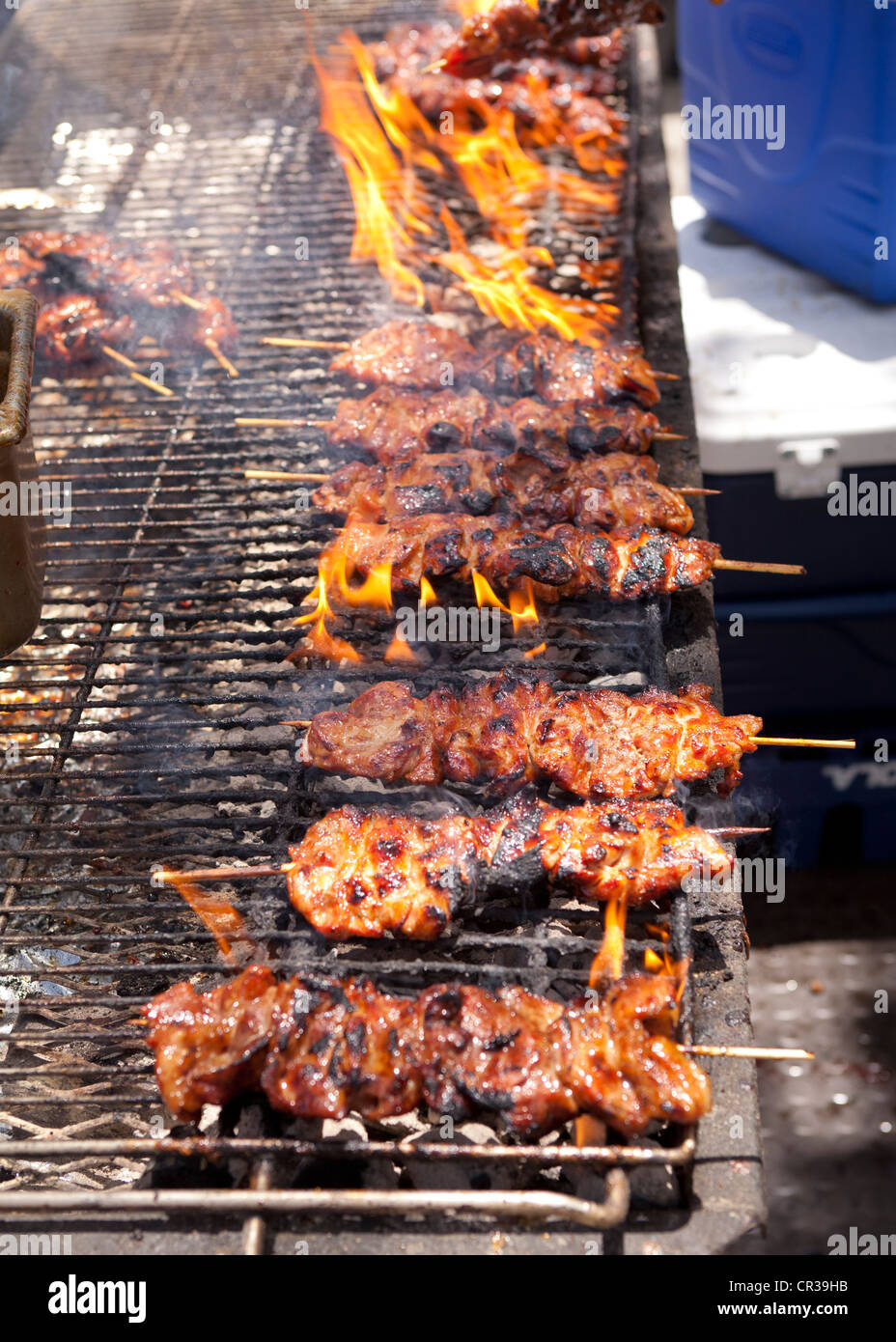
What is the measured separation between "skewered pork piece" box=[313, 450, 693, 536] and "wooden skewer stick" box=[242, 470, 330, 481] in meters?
0.10

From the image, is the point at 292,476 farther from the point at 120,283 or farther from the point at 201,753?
the point at 120,283

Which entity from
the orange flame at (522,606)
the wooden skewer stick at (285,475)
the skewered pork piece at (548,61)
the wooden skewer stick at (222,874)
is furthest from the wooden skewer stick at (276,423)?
the skewered pork piece at (548,61)

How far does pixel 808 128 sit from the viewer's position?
4.78 metres

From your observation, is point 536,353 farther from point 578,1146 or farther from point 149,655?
point 578,1146

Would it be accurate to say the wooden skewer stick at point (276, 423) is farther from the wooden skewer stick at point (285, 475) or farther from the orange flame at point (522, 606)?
the orange flame at point (522, 606)

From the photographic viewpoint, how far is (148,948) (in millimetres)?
3275

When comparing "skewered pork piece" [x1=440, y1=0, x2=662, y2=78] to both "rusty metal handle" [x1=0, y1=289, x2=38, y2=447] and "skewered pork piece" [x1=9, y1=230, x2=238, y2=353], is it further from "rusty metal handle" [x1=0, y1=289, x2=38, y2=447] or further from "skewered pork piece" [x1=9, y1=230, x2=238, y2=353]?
"rusty metal handle" [x1=0, y1=289, x2=38, y2=447]

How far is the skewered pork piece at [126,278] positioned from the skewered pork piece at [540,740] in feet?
8.81

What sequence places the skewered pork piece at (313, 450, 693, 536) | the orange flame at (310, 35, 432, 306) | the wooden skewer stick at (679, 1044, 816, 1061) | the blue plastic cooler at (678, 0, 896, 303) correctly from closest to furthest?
1. the wooden skewer stick at (679, 1044, 816, 1061)
2. the skewered pork piece at (313, 450, 693, 536)
3. the blue plastic cooler at (678, 0, 896, 303)
4. the orange flame at (310, 35, 432, 306)

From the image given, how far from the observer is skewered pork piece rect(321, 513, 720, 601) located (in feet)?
12.3

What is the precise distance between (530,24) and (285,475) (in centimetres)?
321

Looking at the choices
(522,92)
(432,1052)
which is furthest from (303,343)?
(432,1052)

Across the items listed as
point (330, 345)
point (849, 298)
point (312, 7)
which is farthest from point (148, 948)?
point (312, 7)

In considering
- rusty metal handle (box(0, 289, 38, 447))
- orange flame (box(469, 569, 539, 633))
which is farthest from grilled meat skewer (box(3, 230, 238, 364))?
orange flame (box(469, 569, 539, 633))
